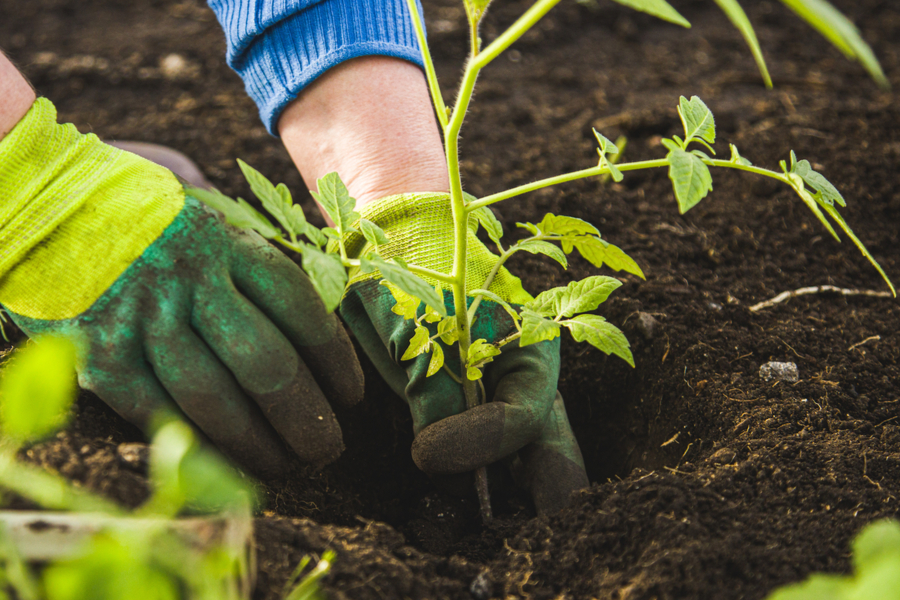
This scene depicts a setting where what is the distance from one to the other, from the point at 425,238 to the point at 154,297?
1.76ft

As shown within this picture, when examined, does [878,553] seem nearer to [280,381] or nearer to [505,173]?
[280,381]

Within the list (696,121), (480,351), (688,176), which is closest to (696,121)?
(696,121)

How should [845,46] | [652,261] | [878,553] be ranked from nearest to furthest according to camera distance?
[845,46]
[878,553]
[652,261]

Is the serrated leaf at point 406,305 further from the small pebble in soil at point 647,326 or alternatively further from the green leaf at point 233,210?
the small pebble in soil at point 647,326

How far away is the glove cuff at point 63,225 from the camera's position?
1222 mm

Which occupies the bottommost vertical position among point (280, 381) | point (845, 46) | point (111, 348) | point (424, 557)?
point (424, 557)

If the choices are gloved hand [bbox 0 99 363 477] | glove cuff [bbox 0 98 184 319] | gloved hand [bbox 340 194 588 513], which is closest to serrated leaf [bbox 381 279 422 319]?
gloved hand [bbox 340 194 588 513]

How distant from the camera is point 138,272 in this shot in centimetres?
123

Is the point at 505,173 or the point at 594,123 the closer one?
the point at 505,173

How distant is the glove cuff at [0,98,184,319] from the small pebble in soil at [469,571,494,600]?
33.4 inches

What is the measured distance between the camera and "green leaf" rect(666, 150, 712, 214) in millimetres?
875

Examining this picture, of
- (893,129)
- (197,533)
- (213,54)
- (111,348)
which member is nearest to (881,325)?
(893,129)

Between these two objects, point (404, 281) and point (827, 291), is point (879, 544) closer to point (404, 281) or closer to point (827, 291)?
point (404, 281)

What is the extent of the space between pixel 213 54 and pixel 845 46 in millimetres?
3350
